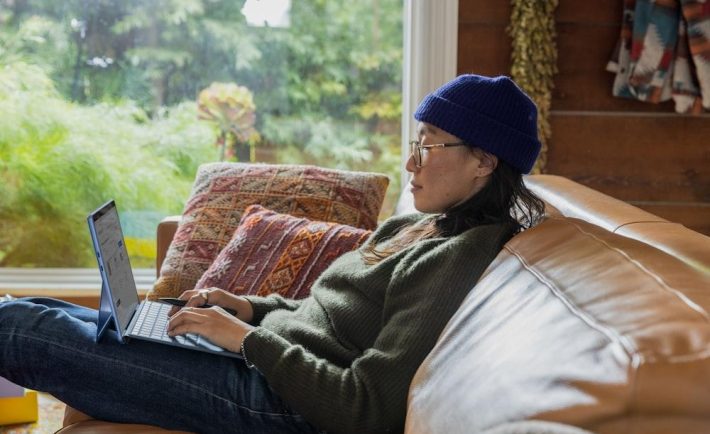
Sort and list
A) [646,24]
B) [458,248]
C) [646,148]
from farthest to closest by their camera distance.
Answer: [646,148] → [646,24] → [458,248]

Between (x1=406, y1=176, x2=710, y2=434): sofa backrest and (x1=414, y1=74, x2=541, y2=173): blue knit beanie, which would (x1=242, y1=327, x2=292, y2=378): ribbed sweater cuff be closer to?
(x1=406, y1=176, x2=710, y2=434): sofa backrest

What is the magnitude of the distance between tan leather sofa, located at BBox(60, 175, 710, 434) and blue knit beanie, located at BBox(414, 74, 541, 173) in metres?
0.24

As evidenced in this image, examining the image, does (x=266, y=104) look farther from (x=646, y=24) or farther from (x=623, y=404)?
(x=623, y=404)

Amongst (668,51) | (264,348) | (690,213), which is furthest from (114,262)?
(690,213)

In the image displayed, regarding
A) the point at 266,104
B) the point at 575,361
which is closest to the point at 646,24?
the point at 266,104

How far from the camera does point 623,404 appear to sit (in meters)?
0.82

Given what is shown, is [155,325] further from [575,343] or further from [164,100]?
[164,100]

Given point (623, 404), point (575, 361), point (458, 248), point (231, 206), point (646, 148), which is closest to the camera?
point (623, 404)

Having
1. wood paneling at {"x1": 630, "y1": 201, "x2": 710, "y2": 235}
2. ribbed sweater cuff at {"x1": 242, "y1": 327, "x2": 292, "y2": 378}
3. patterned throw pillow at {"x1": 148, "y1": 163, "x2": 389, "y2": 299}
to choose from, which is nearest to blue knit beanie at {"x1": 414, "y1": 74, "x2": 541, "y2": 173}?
ribbed sweater cuff at {"x1": 242, "y1": 327, "x2": 292, "y2": 378}

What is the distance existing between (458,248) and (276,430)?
0.43 metres

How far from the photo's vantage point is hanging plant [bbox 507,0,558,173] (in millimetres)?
3391

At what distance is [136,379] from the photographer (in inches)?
66.8

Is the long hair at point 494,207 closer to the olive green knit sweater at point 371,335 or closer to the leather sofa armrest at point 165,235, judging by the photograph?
the olive green knit sweater at point 371,335

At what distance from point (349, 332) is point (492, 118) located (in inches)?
17.8
